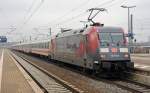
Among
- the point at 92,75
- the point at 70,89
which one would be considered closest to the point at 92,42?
the point at 92,75

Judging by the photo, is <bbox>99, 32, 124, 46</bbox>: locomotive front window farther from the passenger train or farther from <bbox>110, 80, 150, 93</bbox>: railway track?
<bbox>110, 80, 150, 93</bbox>: railway track

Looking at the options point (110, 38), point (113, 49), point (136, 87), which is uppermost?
point (110, 38)

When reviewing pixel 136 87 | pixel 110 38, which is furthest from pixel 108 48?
pixel 136 87

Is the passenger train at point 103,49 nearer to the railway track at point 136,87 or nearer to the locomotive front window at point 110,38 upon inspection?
the locomotive front window at point 110,38

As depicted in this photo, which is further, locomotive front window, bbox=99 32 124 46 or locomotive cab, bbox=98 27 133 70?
locomotive front window, bbox=99 32 124 46

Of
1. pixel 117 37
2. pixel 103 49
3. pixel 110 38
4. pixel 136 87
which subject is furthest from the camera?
pixel 117 37

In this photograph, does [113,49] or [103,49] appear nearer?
[103,49]

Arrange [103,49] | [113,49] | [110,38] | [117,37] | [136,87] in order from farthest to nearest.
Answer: [117,37] < [110,38] < [113,49] < [103,49] < [136,87]

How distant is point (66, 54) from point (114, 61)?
8803 mm

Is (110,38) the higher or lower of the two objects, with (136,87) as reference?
higher

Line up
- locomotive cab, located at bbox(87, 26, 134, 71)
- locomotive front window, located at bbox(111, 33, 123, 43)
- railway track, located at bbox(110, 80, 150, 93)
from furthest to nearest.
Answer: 1. locomotive front window, located at bbox(111, 33, 123, 43)
2. locomotive cab, located at bbox(87, 26, 134, 71)
3. railway track, located at bbox(110, 80, 150, 93)

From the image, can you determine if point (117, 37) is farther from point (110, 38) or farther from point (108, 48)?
point (108, 48)

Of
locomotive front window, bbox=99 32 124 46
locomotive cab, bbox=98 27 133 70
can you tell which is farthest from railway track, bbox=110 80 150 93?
locomotive front window, bbox=99 32 124 46

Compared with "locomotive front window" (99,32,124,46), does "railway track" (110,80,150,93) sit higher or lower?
lower
